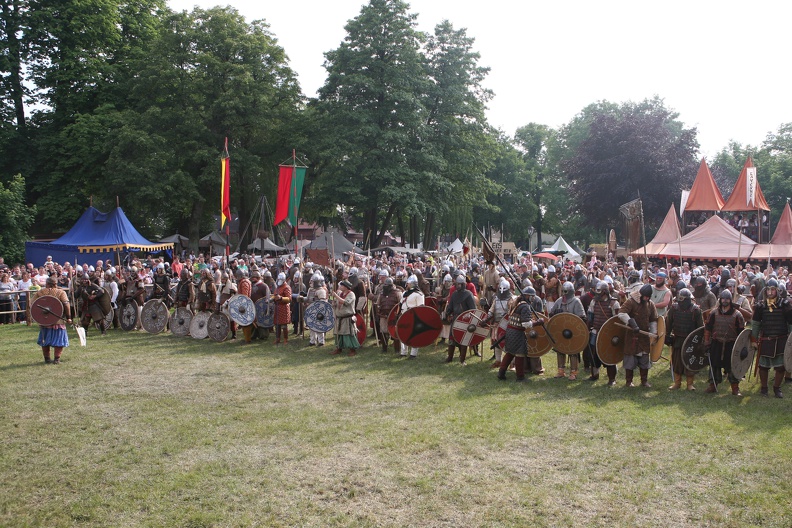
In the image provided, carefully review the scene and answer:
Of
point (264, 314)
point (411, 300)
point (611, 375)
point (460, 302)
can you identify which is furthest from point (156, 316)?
point (611, 375)

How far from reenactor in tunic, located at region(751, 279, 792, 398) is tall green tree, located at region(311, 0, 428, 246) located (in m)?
22.5

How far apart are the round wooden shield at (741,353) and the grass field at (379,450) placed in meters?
0.41

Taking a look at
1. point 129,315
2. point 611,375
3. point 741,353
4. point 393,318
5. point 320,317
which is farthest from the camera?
point 129,315

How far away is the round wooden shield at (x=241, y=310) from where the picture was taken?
13.3 m

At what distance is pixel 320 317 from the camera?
504 inches

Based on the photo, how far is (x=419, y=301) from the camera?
39.1ft

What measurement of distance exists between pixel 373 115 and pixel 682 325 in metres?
24.1

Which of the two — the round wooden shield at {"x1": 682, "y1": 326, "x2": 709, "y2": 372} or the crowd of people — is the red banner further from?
the round wooden shield at {"x1": 682, "y1": 326, "x2": 709, "y2": 372}

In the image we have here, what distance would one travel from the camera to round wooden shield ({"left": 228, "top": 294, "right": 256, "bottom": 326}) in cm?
1327

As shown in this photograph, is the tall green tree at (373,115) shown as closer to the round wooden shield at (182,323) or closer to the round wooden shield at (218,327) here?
the round wooden shield at (182,323)

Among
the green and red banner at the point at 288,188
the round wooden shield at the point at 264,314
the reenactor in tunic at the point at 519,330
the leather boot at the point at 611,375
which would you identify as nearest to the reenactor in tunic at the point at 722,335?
the leather boot at the point at 611,375

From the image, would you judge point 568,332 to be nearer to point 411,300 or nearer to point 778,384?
point 778,384

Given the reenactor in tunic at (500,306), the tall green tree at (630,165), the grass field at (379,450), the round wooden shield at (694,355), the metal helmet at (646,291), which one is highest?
the tall green tree at (630,165)

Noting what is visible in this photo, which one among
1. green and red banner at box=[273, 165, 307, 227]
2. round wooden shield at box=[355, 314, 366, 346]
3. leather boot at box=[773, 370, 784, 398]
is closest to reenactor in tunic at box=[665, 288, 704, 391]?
leather boot at box=[773, 370, 784, 398]
